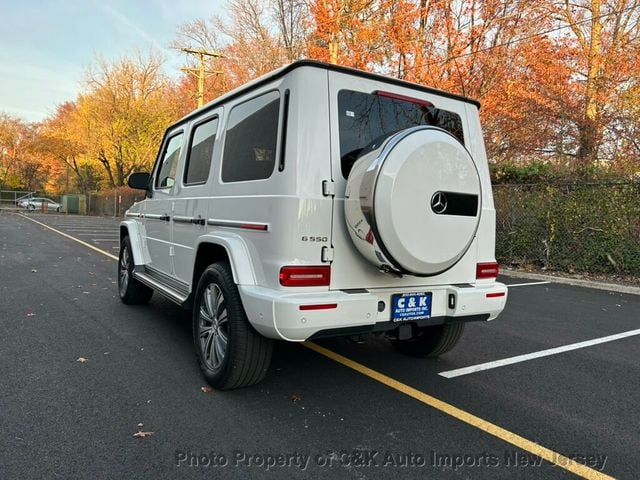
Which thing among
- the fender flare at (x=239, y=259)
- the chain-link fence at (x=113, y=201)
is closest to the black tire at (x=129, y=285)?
the fender flare at (x=239, y=259)

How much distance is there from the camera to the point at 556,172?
10.3m

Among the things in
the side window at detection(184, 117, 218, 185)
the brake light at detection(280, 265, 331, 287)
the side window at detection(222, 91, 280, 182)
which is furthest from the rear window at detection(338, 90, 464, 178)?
the side window at detection(184, 117, 218, 185)

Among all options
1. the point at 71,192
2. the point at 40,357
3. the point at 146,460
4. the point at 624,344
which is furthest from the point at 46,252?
the point at 71,192

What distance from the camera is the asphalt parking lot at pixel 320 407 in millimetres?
2547

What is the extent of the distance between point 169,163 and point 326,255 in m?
2.92

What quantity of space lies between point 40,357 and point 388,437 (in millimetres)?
3111

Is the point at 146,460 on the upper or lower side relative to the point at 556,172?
lower

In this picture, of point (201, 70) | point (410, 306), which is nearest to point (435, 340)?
point (410, 306)

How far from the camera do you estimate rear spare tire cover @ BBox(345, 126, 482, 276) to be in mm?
2832

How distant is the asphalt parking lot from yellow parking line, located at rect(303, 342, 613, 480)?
0.01 metres

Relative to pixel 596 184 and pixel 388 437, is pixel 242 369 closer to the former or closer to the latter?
pixel 388 437

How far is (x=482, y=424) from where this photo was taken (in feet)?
9.93

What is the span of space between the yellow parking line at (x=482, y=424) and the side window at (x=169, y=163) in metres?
2.53

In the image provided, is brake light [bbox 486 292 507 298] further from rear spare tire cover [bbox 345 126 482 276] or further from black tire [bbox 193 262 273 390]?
black tire [bbox 193 262 273 390]
